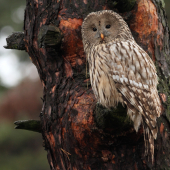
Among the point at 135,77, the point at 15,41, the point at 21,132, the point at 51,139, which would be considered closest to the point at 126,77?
the point at 135,77

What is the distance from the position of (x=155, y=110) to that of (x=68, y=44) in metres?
1.13

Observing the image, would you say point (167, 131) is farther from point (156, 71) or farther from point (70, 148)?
point (70, 148)

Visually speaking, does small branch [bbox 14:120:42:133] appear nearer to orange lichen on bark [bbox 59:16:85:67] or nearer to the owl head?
orange lichen on bark [bbox 59:16:85:67]

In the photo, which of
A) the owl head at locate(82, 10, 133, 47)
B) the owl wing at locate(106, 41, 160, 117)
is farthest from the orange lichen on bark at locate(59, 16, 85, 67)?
the owl wing at locate(106, 41, 160, 117)

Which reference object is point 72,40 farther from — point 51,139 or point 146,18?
point 51,139

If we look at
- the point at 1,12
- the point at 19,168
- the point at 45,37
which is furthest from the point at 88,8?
the point at 1,12

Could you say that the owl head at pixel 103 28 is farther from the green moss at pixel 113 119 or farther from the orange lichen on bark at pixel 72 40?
the green moss at pixel 113 119

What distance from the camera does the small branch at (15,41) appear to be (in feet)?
11.2

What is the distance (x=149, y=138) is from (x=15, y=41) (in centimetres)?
192

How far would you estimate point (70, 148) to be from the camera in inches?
113

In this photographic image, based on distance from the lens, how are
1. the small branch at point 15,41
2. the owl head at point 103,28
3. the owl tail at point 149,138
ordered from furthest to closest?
the small branch at point 15,41, the owl head at point 103,28, the owl tail at point 149,138

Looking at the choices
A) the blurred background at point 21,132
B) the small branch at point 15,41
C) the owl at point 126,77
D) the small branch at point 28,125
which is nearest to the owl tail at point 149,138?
the owl at point 126,77

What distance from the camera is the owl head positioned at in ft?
10.0

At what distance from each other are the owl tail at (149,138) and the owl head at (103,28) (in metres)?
1.03
